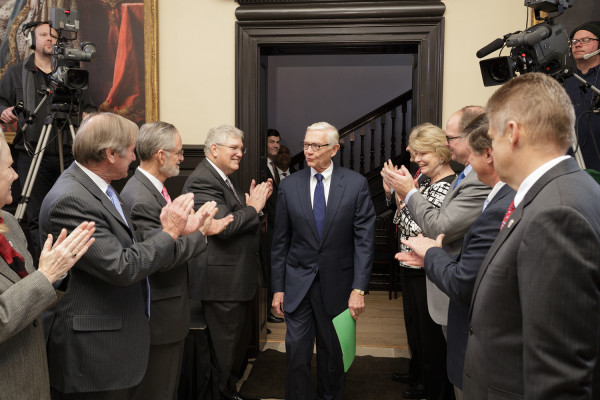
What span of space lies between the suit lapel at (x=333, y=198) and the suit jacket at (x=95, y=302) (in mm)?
1297

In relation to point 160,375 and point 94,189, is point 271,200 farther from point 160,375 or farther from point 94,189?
point 94,189

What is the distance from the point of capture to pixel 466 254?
1861 millimetres

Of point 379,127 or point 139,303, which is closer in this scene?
point 139,303

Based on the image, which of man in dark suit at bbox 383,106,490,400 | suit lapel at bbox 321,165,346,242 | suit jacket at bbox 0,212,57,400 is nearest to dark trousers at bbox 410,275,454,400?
man in dark suit at bbox 383,106,490,400

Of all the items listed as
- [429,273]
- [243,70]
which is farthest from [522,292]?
[243,70]

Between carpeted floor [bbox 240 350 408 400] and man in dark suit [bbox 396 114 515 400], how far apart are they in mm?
1437

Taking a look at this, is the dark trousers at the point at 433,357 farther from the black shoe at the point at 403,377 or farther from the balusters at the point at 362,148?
the balusters at the point at 362,148

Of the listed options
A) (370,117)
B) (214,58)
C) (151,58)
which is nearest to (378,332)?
(214,58)

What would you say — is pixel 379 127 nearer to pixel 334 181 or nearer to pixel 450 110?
pixel 450 110

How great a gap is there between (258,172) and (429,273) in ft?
7.68

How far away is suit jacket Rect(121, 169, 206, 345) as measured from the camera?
2.47m

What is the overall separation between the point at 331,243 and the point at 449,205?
0.89 meters

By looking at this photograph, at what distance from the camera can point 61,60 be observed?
3.34m

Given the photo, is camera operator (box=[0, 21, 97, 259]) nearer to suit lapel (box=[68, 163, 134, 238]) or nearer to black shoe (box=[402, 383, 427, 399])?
suit lapel (box=[68, 163, 134, 238])
